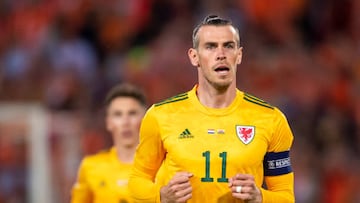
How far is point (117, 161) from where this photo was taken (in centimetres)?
812

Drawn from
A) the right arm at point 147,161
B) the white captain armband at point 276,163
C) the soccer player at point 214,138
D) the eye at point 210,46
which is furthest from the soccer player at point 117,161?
the eye at point 210,46

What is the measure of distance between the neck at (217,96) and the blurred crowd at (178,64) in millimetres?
5502

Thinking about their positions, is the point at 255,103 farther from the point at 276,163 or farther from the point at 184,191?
the point at 184,191

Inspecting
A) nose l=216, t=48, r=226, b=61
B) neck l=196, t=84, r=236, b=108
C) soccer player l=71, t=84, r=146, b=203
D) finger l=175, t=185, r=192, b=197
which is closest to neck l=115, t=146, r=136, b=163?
soccer player l=71, t=84, r=146, b=203

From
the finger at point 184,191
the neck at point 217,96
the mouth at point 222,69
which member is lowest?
the finger at point 184,191

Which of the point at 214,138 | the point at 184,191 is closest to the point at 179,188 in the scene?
the point at 184,191

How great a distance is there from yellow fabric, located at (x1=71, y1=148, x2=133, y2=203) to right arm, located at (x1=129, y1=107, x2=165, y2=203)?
1683 mm

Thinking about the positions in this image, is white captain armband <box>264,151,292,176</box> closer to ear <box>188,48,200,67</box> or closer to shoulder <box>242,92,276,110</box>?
shoulder <box>242,92,276,110</box>

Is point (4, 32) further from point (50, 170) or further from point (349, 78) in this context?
point (349, 78)

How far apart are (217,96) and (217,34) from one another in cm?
35

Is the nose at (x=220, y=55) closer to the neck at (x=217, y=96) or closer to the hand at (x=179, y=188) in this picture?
the neck at (x=217, y=96)

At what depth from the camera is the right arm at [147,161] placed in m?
5.95

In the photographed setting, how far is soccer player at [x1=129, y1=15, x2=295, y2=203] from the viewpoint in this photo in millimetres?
5758

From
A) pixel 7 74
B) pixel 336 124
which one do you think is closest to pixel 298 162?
pixel 336 124
